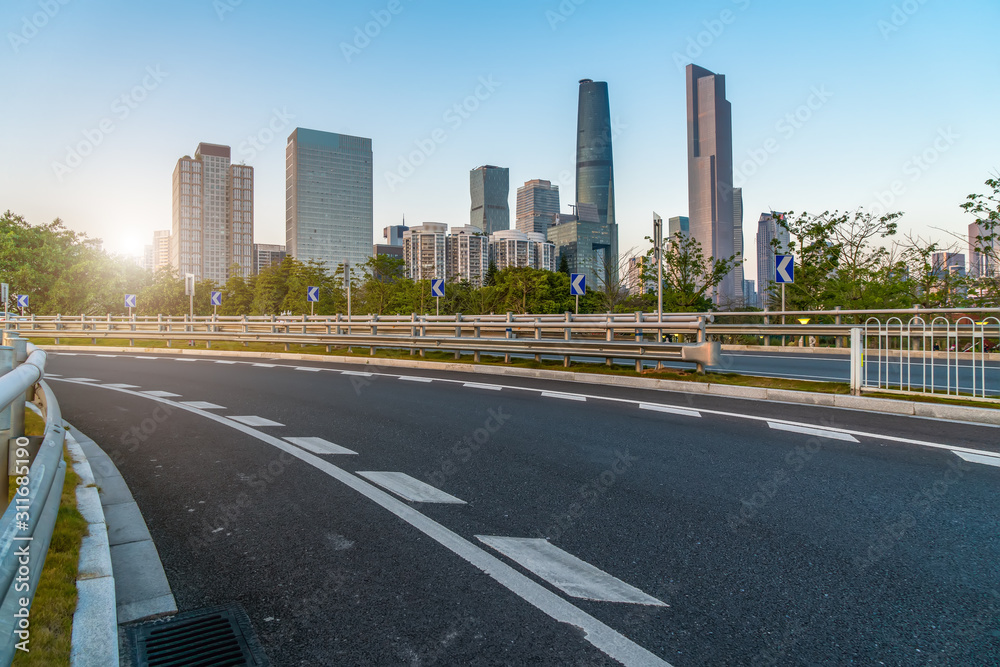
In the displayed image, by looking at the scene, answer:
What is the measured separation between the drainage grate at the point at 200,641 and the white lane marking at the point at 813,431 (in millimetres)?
6072

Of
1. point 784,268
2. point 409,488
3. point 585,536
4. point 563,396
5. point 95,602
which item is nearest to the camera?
point 95,602

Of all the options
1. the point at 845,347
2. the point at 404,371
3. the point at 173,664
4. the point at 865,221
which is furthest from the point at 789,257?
the point at 173,664

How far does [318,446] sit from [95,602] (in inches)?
146

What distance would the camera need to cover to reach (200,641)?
8.40 ft

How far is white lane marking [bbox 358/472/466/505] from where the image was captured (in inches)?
176

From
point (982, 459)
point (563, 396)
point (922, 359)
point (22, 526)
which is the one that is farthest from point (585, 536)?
point (922, 359)

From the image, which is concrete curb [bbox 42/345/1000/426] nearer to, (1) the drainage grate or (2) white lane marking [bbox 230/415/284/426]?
(2) white lane marking [bbox 230/415/284/426]

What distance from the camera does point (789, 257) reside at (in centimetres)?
2175

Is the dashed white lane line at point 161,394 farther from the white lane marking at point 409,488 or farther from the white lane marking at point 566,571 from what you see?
the white lane marking at point 566,571

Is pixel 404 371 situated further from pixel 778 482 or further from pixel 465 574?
pixel 465 574

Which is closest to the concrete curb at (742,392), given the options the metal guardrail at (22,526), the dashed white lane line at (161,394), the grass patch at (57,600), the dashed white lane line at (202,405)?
the dashed white lane line at (161,394)

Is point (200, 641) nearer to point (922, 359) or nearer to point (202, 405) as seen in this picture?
point (202, 405)

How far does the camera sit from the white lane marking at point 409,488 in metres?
4.48

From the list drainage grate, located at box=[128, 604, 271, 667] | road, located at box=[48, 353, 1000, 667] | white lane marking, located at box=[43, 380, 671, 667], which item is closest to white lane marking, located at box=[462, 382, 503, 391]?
road, located at box=[48, 353, 1000, 667]
